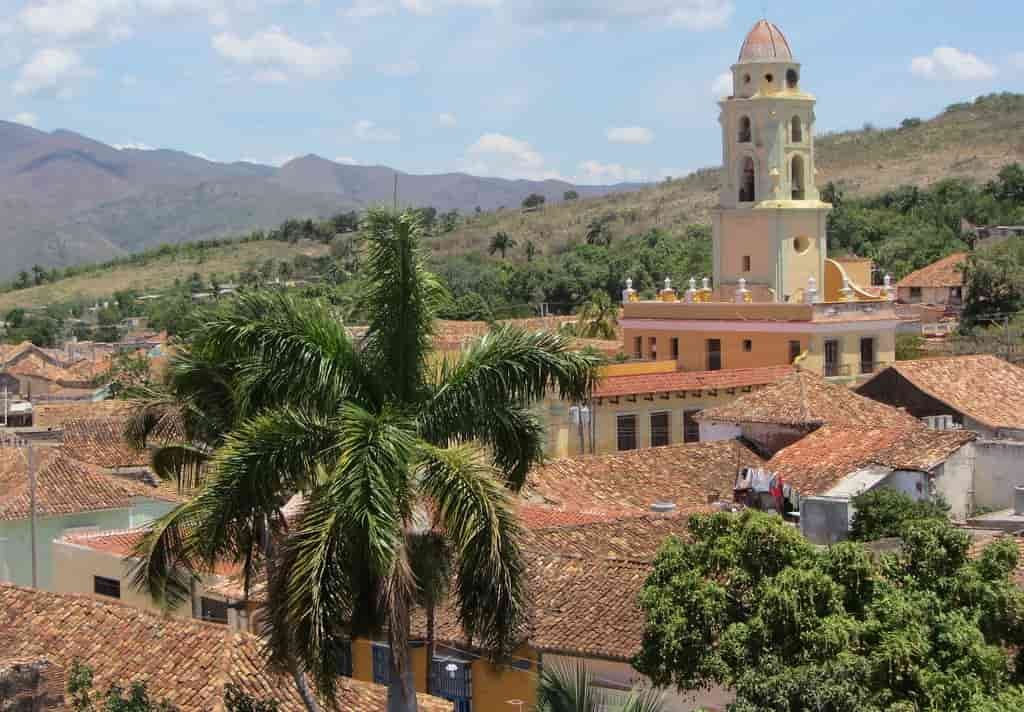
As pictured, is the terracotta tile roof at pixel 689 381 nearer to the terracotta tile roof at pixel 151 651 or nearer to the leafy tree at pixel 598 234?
the terracotta tile roof at pixel 151 651

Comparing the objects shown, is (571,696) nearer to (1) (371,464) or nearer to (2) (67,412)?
(1) (371,464)

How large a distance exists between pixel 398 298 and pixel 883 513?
10606mm

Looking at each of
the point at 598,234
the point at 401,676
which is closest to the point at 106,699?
the point at 401,676

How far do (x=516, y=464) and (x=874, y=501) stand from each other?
1005 centimetres

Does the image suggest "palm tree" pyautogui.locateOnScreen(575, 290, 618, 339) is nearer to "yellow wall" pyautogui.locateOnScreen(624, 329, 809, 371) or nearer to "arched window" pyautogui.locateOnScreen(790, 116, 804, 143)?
"yellow wall" pyautogui.locateOnScreen(624, 329, 809, 371)

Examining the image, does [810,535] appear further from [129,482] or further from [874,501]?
[129,482]

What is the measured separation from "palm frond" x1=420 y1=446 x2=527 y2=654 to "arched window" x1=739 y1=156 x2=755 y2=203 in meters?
35.1

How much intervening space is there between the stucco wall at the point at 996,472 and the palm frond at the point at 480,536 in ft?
50.7

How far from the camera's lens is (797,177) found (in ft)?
153

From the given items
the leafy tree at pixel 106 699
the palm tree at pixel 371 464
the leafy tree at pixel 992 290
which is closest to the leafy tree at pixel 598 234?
the leafy tree at pixel 992 290

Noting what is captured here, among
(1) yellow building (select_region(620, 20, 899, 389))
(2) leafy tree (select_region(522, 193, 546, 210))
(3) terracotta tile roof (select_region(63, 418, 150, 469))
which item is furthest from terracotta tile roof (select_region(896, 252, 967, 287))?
(2) leafy tree (select_region(522, 193, 546, 210))

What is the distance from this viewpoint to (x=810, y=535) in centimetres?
2136

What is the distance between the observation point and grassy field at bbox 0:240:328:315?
441ft

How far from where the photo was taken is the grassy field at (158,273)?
13450 centimetres
